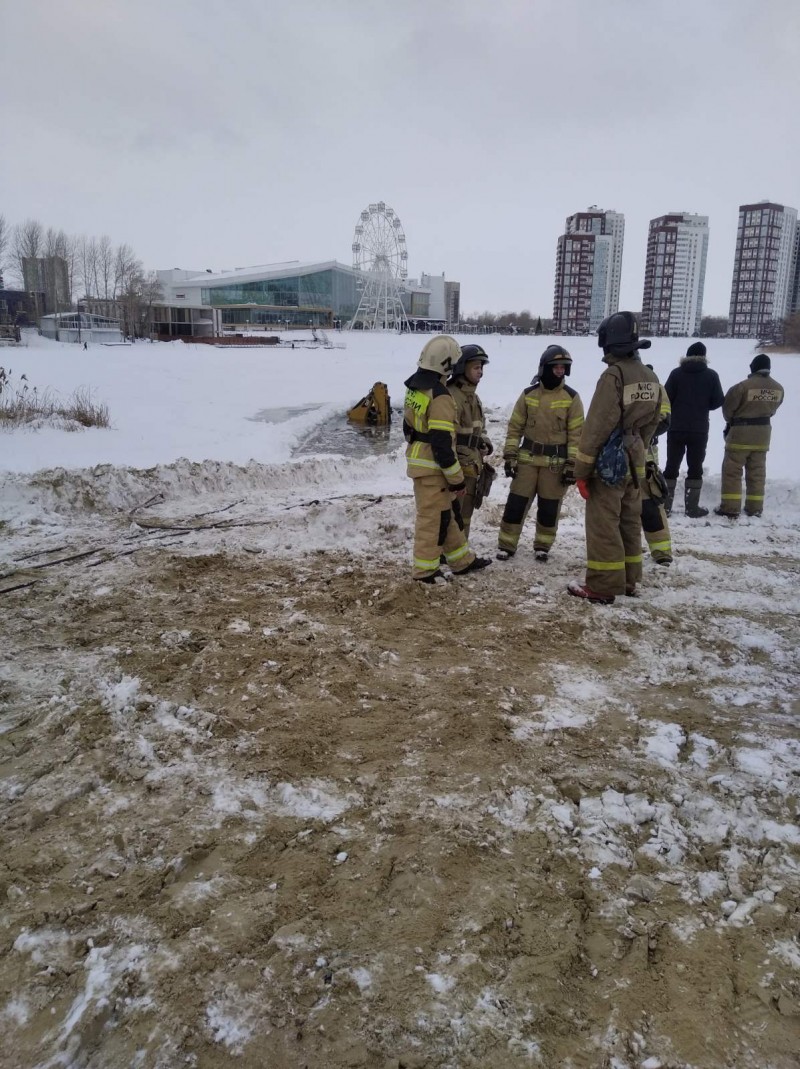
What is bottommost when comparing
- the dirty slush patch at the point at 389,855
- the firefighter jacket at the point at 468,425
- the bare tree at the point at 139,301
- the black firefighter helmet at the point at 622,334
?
the dirty slush patch at the point at 389,855

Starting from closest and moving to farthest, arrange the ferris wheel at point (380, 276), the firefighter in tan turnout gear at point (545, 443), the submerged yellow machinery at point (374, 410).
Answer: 1. the firefighter in tan turnout gear at point (545, 443)
2. the submerged yellow machinery at point (374, 410)
3. the ferris wheel at point (380, 276)

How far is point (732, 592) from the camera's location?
611cm

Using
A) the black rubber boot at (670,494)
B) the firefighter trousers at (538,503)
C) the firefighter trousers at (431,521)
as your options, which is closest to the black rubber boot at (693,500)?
the black rubber boot at (670,494)

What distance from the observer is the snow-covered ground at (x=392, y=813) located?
2.27m

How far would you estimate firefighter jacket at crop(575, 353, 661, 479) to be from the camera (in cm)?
573

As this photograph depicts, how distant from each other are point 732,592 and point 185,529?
5447mm

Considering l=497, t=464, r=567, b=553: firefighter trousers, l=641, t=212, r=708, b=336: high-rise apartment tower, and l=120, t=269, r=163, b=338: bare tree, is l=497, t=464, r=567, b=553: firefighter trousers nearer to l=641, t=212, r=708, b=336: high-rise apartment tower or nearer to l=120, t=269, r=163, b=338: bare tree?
l=120, t=269, r=163, b=338: bare tree

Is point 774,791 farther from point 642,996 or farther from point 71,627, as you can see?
point 71,627

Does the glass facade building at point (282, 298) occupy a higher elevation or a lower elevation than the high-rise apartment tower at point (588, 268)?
lower

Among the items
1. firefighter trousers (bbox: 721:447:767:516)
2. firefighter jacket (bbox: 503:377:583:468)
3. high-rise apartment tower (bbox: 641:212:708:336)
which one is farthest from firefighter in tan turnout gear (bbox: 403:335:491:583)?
high-rise apartment tower (bbox: 641:212:708:336)

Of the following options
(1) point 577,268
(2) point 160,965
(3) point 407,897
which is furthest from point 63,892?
(1) point 577,268

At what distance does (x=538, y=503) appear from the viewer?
695 cm

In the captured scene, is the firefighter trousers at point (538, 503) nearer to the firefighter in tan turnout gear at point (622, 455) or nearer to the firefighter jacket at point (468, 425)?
the firefighter jacket at point (468, 425)

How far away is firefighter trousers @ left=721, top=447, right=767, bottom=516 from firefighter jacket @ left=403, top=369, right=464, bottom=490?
14.2 feet
